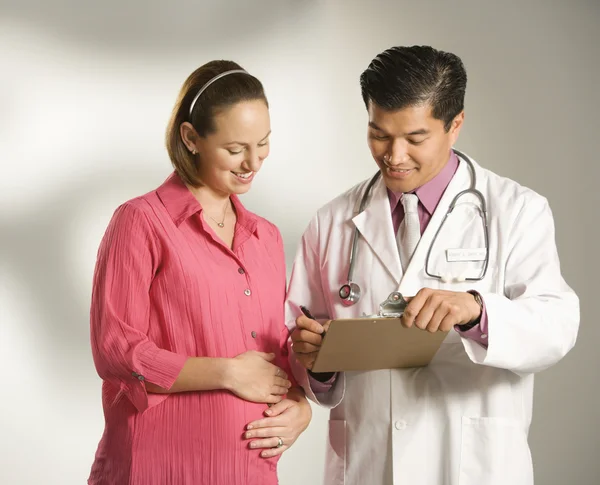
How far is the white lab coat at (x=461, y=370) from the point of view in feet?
6.09

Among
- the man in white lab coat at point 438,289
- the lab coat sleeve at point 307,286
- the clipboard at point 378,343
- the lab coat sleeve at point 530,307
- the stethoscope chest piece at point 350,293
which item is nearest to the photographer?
the clipboard at point 378,343

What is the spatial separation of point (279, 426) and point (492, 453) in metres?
0.50

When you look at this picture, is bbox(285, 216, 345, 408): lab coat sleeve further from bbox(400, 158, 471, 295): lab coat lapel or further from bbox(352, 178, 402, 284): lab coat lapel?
bbox(400, 158, 471, 295): lab coat lapel

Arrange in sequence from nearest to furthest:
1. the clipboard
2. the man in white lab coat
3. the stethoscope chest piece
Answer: the clipboard, the man in white lab coat, the stethoscope chest piece

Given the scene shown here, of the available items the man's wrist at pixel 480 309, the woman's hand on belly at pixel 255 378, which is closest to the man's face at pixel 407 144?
the man's wrist at pixel 480 309

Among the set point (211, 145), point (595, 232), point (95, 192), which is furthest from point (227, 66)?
point (595, 232)

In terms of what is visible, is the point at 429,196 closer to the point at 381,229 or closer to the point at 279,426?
the point at 381,229

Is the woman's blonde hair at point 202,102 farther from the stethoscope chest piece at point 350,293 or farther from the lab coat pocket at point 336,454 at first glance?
the lab coat pocket at point 336,454

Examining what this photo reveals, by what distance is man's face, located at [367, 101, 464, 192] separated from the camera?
197cm

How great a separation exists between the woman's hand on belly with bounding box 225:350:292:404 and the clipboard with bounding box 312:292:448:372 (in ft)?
0.32

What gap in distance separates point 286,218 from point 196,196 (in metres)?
1.39

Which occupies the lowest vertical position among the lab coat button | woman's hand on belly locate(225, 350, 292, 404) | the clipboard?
the lab coat button

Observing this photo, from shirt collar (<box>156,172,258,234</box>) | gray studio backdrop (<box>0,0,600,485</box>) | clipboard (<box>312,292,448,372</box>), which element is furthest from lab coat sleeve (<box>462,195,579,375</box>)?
gray studio backdrop (<box>0,0,600,485</box>)

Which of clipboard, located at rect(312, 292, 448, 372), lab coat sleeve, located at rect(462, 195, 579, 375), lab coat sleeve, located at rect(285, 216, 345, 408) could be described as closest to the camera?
clipboard, located at rect(312, 292, 448, 372)
